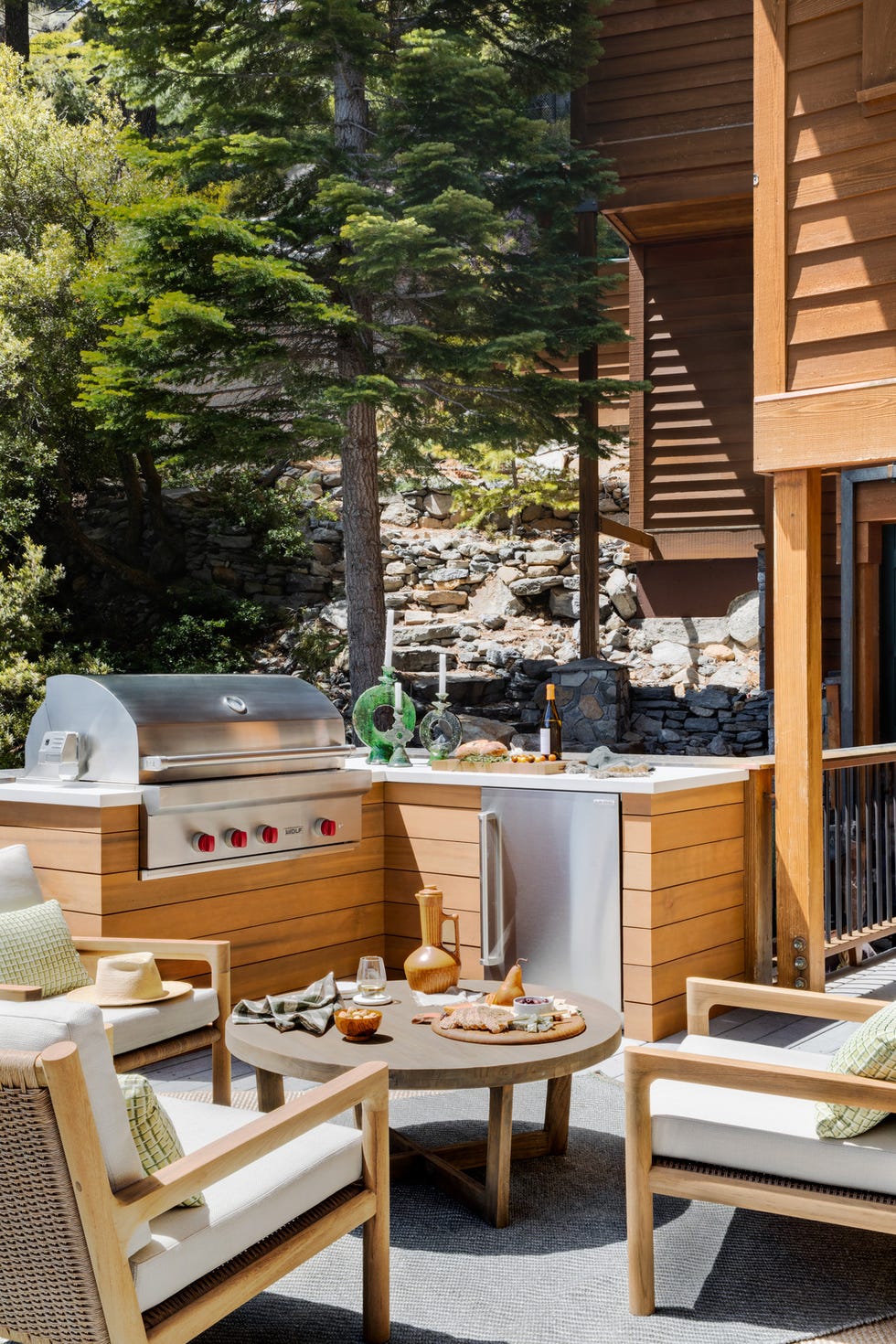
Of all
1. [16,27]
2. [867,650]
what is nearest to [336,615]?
[867,650]

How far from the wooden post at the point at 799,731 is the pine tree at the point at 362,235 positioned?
547 centimetres

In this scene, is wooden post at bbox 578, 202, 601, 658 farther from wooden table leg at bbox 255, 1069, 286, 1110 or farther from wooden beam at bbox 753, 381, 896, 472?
wooden table leg at bbox 255, 1069, 286, 1110

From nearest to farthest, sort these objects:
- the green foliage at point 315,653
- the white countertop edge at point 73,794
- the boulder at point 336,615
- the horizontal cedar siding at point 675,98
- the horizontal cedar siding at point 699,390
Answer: the white countertop edge at point 73,794, the horizontal cedar siding at point 675,98, the horizontal cedar siding at point 699,390, the green foliage at point 315,653, the boulder at point 336,615

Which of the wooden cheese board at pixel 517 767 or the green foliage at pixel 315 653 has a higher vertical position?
the green foliage at pixel 315 653

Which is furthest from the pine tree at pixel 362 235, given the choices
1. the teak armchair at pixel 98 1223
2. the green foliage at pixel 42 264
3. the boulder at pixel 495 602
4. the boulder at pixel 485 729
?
the teak armchair at pixel 98 1223

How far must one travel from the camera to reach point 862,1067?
93.3 inches

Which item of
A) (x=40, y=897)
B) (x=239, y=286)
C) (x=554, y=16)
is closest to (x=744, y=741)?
(x=239, y=286)

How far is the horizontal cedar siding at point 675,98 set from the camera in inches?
393

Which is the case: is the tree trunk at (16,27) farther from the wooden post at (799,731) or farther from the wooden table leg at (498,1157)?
the wooden table leg at (498,1157)

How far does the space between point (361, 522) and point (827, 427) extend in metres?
6.30

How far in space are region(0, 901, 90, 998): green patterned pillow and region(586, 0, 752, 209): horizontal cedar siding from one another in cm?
863

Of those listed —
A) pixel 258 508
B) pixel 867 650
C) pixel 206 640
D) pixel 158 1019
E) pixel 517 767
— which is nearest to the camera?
pixel 158 1019

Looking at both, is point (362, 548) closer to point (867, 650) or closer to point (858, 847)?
point (867, 650)

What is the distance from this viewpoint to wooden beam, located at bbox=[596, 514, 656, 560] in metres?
11.2
